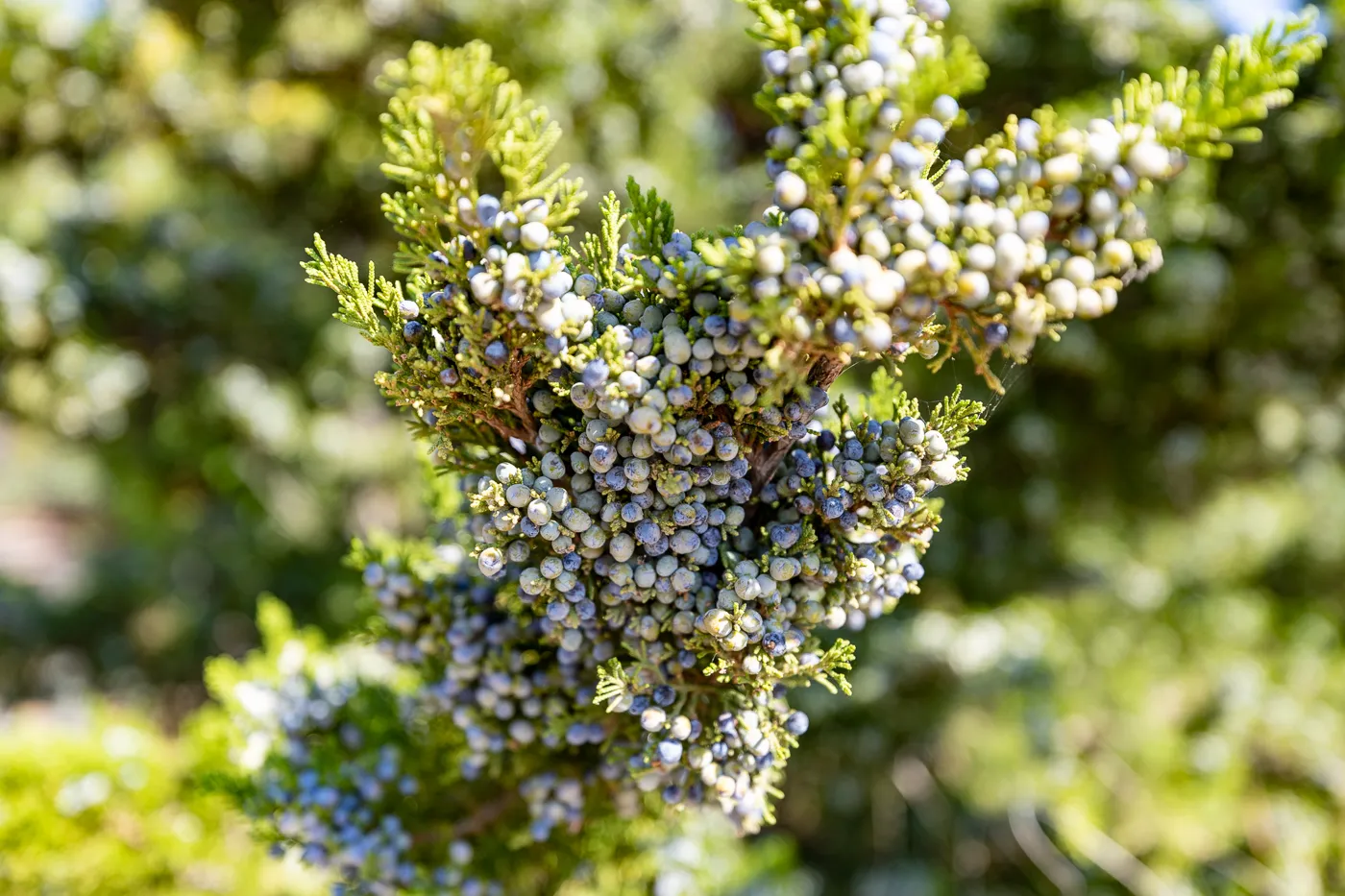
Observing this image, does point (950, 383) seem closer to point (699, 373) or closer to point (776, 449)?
point (776, 449)

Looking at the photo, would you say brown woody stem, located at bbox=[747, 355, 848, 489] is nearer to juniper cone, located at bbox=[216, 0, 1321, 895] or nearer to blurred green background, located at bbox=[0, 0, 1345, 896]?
juniper cone, located at bbox=[216, 0, 1321, 895]

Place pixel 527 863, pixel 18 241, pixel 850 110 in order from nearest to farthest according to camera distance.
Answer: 1. pixel 850 110
2. pixel 527 863
3. pixel 18 241

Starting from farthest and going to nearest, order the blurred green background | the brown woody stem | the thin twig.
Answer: the thin twig, the blurred green background, the brown woody stem

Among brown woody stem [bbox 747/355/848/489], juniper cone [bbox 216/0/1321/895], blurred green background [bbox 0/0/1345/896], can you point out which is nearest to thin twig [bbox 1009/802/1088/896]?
blurred green background [bbox 0/0/1345/896]

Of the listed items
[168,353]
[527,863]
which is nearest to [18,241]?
[168,353]

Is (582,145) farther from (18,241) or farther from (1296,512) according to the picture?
(1296,512)

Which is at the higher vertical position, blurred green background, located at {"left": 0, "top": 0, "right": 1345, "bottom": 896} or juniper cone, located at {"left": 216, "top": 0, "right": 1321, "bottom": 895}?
blurred green background, located at {"left": 0, "top": 0, "right": 1345, "bottom": 896}

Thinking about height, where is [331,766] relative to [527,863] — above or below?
above
